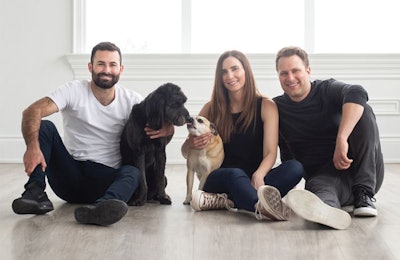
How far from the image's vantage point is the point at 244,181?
7.49 ft

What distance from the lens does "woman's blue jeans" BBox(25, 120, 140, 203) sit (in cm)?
232

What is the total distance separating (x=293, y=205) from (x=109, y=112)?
1026mm

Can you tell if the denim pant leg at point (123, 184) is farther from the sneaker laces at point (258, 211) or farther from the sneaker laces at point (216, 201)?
the sneaker laces at point (258, 211)

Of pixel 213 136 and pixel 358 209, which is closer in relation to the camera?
pixel 358 209

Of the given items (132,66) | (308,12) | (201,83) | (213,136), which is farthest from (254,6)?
(213,136)

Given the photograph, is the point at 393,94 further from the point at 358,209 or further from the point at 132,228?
the point at 132,228

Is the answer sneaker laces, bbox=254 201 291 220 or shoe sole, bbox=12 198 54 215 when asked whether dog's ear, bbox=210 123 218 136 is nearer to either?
sneaker laces, bbox=254 201 291 220

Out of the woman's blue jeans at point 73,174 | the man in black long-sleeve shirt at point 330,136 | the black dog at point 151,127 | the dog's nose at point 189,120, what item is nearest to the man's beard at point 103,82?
the black dog at point 151,127

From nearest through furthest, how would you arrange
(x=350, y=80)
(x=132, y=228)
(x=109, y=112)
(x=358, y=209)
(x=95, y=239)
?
1. (x=95, y=239)
2. (x=132, y=228)
3. (x=358, y=209)
4. (x=109, y=112)
5. (x=350, y=80)

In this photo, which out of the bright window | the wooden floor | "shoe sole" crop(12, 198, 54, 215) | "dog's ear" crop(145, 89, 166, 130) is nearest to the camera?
the wooden floor

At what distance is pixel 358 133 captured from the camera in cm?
237

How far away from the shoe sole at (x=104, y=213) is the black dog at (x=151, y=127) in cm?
45

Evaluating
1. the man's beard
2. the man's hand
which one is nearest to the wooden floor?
the man's hand

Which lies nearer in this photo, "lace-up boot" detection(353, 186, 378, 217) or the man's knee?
"lace-up boot" detection(353, 186, 378, 217)
